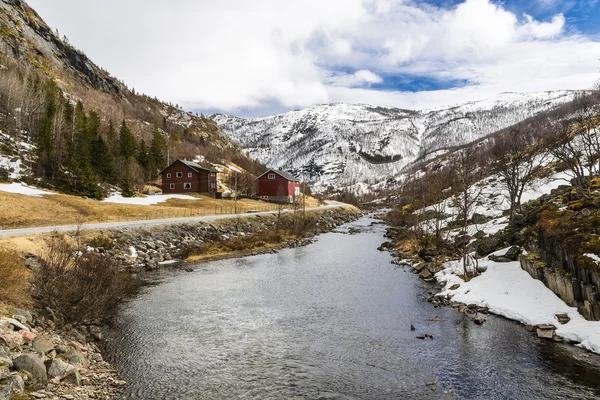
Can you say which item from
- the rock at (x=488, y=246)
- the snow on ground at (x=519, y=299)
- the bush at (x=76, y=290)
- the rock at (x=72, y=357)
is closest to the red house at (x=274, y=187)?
the rock at (x=488, y=246)

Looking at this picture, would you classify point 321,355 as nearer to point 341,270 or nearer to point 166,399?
point 166,399

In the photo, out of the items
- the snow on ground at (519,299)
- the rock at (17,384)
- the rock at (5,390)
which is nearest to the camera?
the rock at (5,390)

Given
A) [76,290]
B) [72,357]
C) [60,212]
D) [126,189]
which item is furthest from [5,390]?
[126,189]

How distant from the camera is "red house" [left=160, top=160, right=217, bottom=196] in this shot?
304 feet

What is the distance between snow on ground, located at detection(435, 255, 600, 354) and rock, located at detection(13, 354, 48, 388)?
21286 millimetres

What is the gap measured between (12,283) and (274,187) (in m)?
87.4

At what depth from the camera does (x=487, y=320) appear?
20875 millimetres

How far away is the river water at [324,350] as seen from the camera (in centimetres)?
1340

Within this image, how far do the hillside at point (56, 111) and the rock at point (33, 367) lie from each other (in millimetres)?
57392

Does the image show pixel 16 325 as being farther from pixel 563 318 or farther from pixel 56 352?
pixel 563 318

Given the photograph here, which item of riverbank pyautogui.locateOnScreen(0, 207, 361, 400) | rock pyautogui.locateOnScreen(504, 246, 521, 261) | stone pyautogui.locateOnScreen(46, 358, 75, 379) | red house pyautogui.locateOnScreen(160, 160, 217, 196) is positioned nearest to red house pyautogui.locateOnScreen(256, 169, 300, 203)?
red house pyautogui.locateOnScreen(160, 160, 217, 196)

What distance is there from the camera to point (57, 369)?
11945 mm

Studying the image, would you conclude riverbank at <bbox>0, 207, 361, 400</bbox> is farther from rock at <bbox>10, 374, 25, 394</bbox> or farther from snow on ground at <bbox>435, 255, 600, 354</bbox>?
snow on ground at <bbox>435, 255, 600, 354</bbox>

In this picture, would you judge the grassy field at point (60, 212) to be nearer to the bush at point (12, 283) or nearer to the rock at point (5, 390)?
the bush at point (12, 283)
